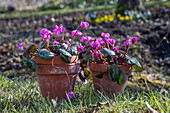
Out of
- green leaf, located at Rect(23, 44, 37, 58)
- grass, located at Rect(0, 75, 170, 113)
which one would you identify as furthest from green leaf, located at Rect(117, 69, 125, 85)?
green leaf, located at Rect(23, 44, 37, 58)

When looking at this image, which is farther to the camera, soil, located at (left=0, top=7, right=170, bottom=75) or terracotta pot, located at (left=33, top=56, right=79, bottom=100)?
soil, located at (left=0, top=7, right=170, bottom=75)

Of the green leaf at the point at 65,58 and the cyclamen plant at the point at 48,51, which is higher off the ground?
the cyclamen plant at the point at 48,51

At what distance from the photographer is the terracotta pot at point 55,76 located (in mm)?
1776

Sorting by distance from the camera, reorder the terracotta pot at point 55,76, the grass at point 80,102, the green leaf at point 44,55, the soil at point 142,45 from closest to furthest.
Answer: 1. the grass at point 80,102
2. the green leaf at point 44,55
3. the terracotta pot at point 55,76
4. the soil at point 142,45

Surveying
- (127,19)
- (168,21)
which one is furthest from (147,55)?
(168,21)

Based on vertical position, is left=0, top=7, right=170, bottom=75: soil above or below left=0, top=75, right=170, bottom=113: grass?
above

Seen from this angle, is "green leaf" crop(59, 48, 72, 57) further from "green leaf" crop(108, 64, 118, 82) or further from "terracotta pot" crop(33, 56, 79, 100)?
"green leaf" crop(108, 64, 118, 82)

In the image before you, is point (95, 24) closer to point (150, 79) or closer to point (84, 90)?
point (150, 79)

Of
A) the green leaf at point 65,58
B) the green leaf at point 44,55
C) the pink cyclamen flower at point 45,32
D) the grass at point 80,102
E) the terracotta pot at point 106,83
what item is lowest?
the grass at point 80,102

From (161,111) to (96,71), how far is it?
0.69 metres

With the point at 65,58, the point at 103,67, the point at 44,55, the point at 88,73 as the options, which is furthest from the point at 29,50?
the point at 103,67

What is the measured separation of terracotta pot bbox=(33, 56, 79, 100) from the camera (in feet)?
5.83

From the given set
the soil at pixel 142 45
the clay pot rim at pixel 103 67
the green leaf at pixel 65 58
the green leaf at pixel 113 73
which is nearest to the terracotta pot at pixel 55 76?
the green leaf at pixel 65 58

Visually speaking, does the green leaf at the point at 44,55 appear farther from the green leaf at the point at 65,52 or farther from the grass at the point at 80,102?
the grass at the point at 80,102
